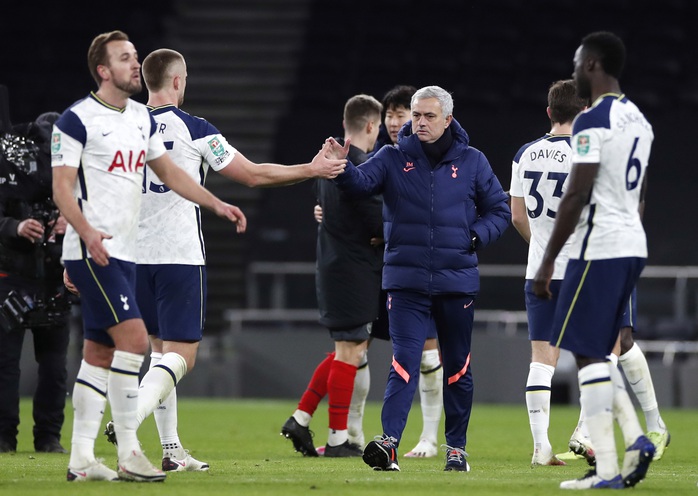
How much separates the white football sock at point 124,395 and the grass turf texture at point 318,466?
0.20m

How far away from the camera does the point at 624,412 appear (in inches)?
219

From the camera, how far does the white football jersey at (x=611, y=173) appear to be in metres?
5.41

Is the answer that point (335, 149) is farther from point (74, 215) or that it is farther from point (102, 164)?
point (74, 215)

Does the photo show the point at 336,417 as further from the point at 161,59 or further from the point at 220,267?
the point at 220,267

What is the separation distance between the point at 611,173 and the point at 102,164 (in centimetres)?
228

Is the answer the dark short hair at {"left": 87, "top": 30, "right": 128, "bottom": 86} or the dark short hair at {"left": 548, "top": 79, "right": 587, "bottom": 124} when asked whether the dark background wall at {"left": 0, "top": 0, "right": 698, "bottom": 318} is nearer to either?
the dark short hair at {"left": 548, "top": 79, "right": 587, "bottom": 124}

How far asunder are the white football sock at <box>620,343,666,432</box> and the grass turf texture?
26 centimetres

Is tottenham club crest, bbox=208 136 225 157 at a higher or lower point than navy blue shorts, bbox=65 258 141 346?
higher

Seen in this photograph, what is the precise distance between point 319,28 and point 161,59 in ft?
46.0

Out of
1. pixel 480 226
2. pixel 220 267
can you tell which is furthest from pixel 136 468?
pixel 220 267

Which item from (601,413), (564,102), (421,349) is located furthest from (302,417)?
(601,413)

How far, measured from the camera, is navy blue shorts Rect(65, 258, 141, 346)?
5566mm

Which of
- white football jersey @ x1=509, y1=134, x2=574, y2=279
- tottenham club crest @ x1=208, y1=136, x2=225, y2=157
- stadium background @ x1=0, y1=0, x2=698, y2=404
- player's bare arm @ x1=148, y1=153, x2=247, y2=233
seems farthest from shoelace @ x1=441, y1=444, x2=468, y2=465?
stadium background @ x1=0, y1=0, x2=698, y2=404

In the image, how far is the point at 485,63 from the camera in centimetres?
1923
